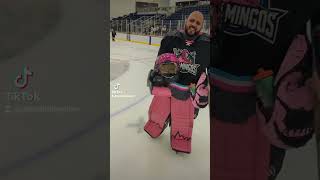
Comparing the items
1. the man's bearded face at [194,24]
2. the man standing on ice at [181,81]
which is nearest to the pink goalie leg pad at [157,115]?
the man standing on ice at [181,81]

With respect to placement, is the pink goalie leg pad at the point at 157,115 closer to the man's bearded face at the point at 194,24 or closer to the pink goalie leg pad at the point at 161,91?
the pink goalie leg pad at the point at 161,91

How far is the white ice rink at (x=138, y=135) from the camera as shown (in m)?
1.24


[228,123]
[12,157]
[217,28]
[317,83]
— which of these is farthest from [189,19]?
[12,157]

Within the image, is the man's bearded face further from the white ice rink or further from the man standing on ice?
the white ice rink

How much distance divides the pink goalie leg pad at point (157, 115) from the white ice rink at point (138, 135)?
0.07ft

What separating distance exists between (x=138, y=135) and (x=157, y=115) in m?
0.11

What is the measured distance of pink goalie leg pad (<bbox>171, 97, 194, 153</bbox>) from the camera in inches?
51.1

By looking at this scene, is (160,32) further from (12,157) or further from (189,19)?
(12,157)

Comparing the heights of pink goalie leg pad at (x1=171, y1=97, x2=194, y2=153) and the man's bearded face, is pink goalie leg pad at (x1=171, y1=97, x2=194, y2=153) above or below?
below

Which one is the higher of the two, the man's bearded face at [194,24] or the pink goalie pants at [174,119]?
the man's bearded face at [194,24]

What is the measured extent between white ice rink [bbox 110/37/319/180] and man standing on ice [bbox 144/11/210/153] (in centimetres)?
3

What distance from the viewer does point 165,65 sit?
1.28m

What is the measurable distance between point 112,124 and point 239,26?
605mm

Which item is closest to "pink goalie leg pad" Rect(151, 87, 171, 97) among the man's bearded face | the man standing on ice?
the man standing on ice
